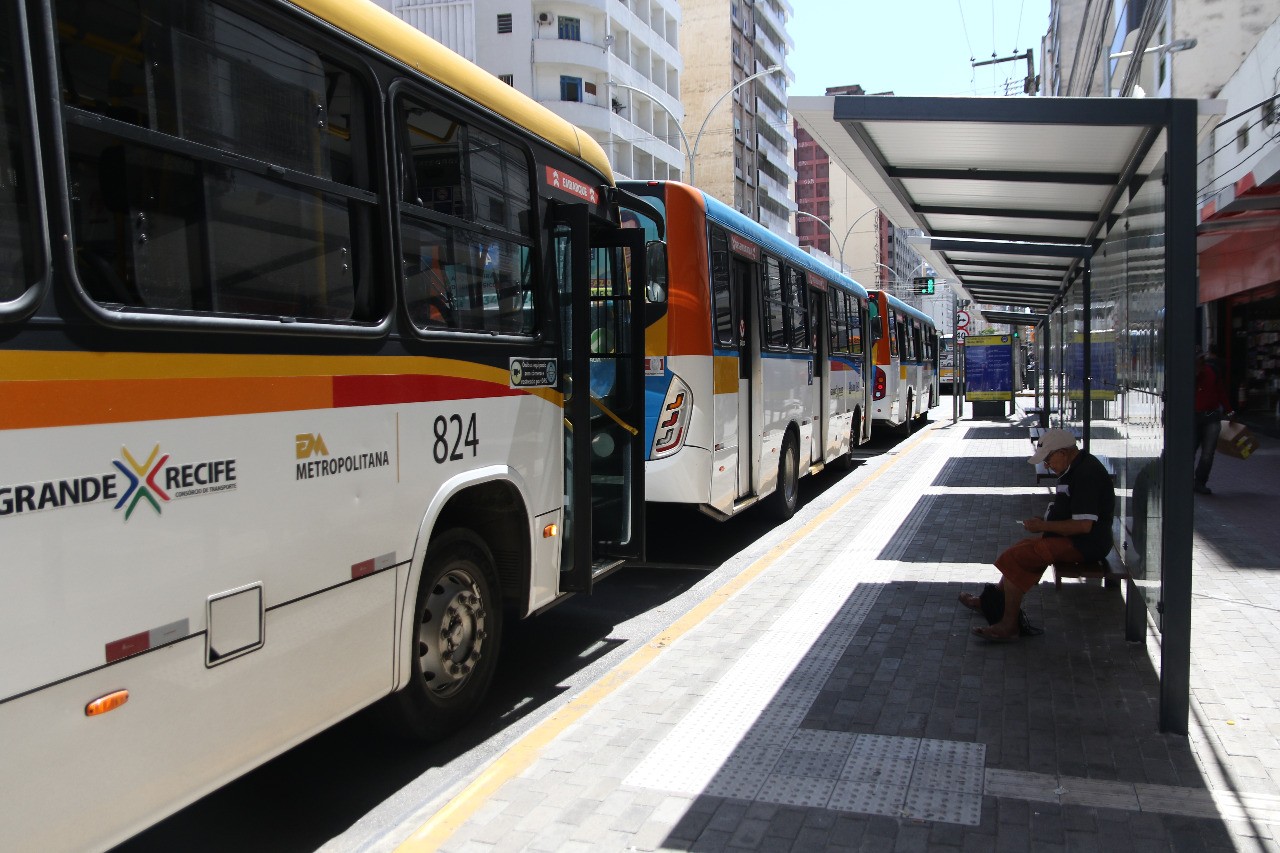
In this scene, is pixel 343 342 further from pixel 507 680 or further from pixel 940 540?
pixel 940 540

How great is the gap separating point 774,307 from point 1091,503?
5.27 m

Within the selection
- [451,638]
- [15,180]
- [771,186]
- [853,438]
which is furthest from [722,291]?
[771,186]

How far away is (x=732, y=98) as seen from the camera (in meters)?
69.8

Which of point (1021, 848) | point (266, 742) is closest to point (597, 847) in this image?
point (266, 742)

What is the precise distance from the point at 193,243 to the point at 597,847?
2.46 meters

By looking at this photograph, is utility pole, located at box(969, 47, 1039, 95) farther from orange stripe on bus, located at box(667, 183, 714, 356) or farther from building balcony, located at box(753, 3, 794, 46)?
orange stripe on bus, located at box(667, 183, 714, 356)

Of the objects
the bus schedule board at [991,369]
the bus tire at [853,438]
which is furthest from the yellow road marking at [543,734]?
the bus schedule board at [991,369]

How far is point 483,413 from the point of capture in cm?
479

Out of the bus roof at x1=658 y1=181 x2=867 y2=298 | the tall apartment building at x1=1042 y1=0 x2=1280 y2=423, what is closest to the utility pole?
the tall apartment building at x1=1042 y1=0 x2=1280 y2=423

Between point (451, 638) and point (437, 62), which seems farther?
point (451, 638)

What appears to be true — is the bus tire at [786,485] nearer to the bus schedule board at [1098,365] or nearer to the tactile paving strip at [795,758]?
the bus schedule board at [1098,365]

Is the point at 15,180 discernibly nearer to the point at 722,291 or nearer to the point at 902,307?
the point at 722,291

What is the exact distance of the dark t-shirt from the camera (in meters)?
5.91

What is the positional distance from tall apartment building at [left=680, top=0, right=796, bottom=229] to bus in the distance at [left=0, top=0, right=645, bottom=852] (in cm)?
6319
